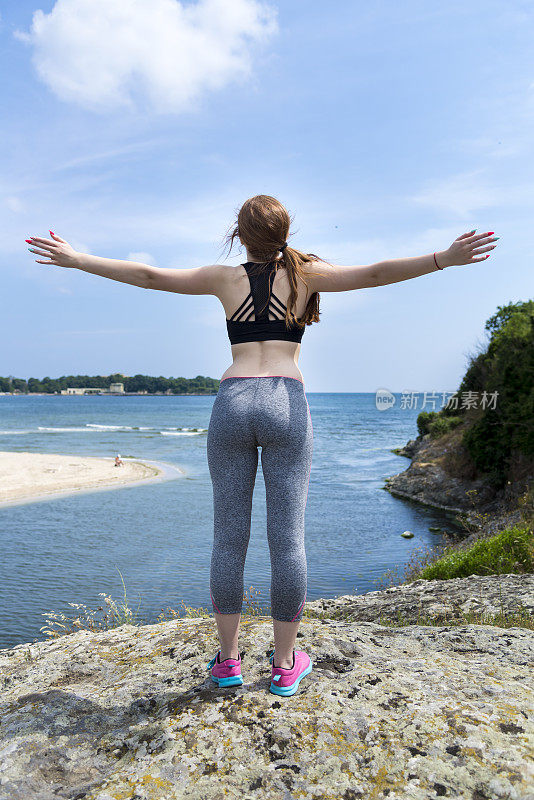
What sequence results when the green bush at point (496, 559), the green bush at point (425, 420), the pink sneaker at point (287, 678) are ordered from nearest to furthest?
the pink sneaker at point (287, 678)
the green bush at point (496, 559)
the green bush at point (425, 420)

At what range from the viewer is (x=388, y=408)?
518 feet

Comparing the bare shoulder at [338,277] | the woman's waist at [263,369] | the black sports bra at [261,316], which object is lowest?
the woman's waist at [263,369]

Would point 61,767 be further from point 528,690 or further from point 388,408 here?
point 388,408

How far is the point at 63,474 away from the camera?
2942cm

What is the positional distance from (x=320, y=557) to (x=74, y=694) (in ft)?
40.9

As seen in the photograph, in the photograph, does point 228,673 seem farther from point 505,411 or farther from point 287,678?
point 505,411

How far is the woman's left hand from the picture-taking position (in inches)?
129

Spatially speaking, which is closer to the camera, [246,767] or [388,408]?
[246,767]

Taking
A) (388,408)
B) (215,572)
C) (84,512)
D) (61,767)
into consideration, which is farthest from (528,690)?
(388,408)

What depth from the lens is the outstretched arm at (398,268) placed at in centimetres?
305

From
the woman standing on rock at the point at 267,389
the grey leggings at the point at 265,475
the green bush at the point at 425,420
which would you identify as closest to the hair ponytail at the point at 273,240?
the woman standing on rock at the point at 267,389

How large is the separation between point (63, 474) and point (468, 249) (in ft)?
96.2

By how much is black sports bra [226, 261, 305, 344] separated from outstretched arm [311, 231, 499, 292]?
268mm

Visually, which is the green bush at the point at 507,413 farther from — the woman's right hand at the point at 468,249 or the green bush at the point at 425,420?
the woman's right hand at the point at 468,249
